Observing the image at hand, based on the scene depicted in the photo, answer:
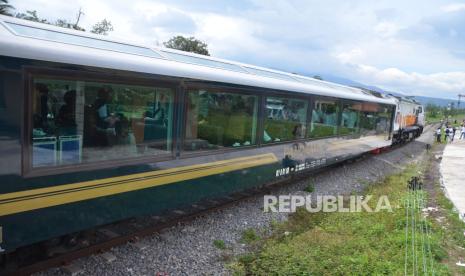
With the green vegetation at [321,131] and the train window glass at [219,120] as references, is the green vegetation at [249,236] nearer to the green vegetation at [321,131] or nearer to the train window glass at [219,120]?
the train window glass at [219,120]

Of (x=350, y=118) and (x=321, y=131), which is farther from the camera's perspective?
(x=350, y=118)

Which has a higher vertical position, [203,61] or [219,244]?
[203,61]

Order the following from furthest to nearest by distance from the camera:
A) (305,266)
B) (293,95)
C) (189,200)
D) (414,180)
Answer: (414,180), (293,95), (189,200), (305,266)

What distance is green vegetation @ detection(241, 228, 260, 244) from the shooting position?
245 inches

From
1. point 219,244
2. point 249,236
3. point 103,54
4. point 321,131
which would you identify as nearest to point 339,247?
point 249,236

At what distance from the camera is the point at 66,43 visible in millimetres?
4176

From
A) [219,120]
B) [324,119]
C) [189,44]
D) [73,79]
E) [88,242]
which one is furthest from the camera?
[189,44]

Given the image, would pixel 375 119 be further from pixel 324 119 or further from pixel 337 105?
pixel 324 119

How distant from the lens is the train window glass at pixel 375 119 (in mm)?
13188

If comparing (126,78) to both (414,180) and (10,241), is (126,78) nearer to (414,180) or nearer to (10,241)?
(10,241)

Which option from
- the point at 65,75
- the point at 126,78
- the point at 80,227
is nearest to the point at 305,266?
the point at 80,227

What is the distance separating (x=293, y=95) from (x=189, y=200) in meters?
3.55

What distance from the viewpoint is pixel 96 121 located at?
4637 millimetres

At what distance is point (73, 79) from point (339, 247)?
4232mm
